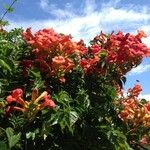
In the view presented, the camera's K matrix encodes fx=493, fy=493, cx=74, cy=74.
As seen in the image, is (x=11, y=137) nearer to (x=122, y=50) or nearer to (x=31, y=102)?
(x=31, y=102)

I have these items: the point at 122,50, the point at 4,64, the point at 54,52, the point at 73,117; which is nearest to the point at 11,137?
the point at 73,117

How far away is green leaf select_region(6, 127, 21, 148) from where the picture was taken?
4051 mm

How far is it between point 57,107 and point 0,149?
0.75 m

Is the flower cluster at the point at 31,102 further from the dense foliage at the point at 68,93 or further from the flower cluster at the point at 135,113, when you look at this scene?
the flower cluster at the point at 135,113

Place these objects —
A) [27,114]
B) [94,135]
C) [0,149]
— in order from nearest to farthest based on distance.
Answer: [0,149]
[27,114]
[94,135]

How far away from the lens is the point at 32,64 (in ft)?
16.4

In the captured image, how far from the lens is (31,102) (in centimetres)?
433

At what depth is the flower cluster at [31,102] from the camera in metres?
4.32

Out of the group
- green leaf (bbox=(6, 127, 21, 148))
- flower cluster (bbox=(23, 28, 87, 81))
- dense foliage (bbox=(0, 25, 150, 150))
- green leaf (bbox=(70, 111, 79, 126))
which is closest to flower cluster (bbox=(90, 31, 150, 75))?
dense foliage (bbox=(0, 25, 150, 150))

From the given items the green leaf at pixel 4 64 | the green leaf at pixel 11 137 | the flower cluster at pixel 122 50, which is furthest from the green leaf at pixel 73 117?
the flower cluster at pixel 122 50

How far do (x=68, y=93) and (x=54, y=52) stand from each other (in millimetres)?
442

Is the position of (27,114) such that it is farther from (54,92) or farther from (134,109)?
(134,109)

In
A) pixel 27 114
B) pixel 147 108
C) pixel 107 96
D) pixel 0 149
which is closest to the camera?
pixel 0 149

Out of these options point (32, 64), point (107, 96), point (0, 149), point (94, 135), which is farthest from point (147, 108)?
point (0, 149)
